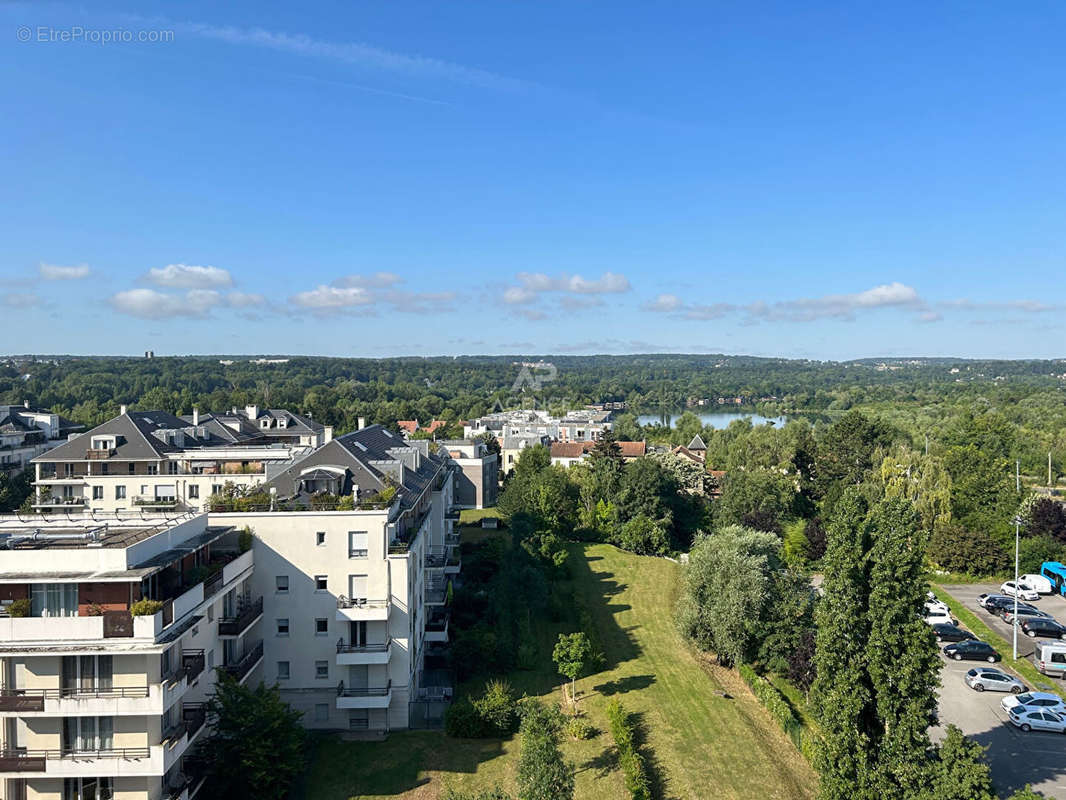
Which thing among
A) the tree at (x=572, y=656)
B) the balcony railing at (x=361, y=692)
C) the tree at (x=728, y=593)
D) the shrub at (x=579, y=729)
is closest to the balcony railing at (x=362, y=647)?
the balcony railing at (x=361, y=692)

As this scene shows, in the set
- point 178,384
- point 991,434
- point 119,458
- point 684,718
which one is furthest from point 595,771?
point 178,384

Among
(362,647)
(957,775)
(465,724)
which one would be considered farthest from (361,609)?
(957,775)

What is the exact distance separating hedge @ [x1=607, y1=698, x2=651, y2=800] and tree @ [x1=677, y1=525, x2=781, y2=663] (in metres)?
7.44

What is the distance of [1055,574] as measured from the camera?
46594 millimetres

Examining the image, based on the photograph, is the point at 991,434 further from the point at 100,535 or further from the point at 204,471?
the point at 100,535

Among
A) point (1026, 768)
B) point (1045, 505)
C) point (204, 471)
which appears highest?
point (204, 471)

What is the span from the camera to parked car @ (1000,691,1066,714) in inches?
1124

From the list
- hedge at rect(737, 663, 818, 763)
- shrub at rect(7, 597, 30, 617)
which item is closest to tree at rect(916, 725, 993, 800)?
hedge at rect(737, 663, 818, 763)

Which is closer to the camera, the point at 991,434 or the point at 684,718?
the point at 684,718

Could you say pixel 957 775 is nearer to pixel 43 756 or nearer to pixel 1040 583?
pixel 43 756

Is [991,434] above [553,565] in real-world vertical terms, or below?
above

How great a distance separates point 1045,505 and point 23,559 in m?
60.0

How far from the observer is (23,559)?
18203 millimetres

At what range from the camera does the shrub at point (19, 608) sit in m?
17.8
